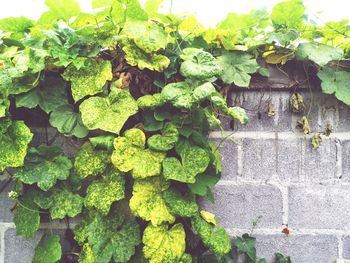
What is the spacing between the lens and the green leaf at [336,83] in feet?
4.44

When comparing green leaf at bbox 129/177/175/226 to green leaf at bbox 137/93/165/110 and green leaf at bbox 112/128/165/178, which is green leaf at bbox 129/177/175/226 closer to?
green leaf at bbox 112/128/165/178

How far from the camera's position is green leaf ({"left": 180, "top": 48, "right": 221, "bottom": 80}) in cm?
121

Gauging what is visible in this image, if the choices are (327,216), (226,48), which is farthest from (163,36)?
(327,216)

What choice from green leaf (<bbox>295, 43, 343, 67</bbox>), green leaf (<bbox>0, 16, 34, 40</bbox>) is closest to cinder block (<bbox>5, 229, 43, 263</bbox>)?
green leaf (<bbox>0, 16, 34, 40</bbox>)

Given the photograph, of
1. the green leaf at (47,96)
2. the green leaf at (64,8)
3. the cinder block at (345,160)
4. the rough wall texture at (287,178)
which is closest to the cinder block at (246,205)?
the rough wall texture at (287,178)

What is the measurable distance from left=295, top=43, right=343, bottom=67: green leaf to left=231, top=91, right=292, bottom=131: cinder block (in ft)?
0.49

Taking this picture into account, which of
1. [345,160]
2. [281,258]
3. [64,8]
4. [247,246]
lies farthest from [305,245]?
[64,8]

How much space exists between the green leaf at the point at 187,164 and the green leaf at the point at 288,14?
483 millimetres

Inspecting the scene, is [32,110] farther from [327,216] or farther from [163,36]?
[327,216]

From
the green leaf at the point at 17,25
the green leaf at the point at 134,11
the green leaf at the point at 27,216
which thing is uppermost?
the green leaf at the point at 134,11

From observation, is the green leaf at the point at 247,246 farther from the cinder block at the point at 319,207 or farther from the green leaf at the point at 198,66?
the green leaf at the point at 198,66

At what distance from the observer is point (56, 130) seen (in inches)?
56.5

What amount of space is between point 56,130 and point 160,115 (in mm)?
381

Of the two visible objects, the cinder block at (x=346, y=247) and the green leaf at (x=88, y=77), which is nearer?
the green leaf at (x=88, y=77)
